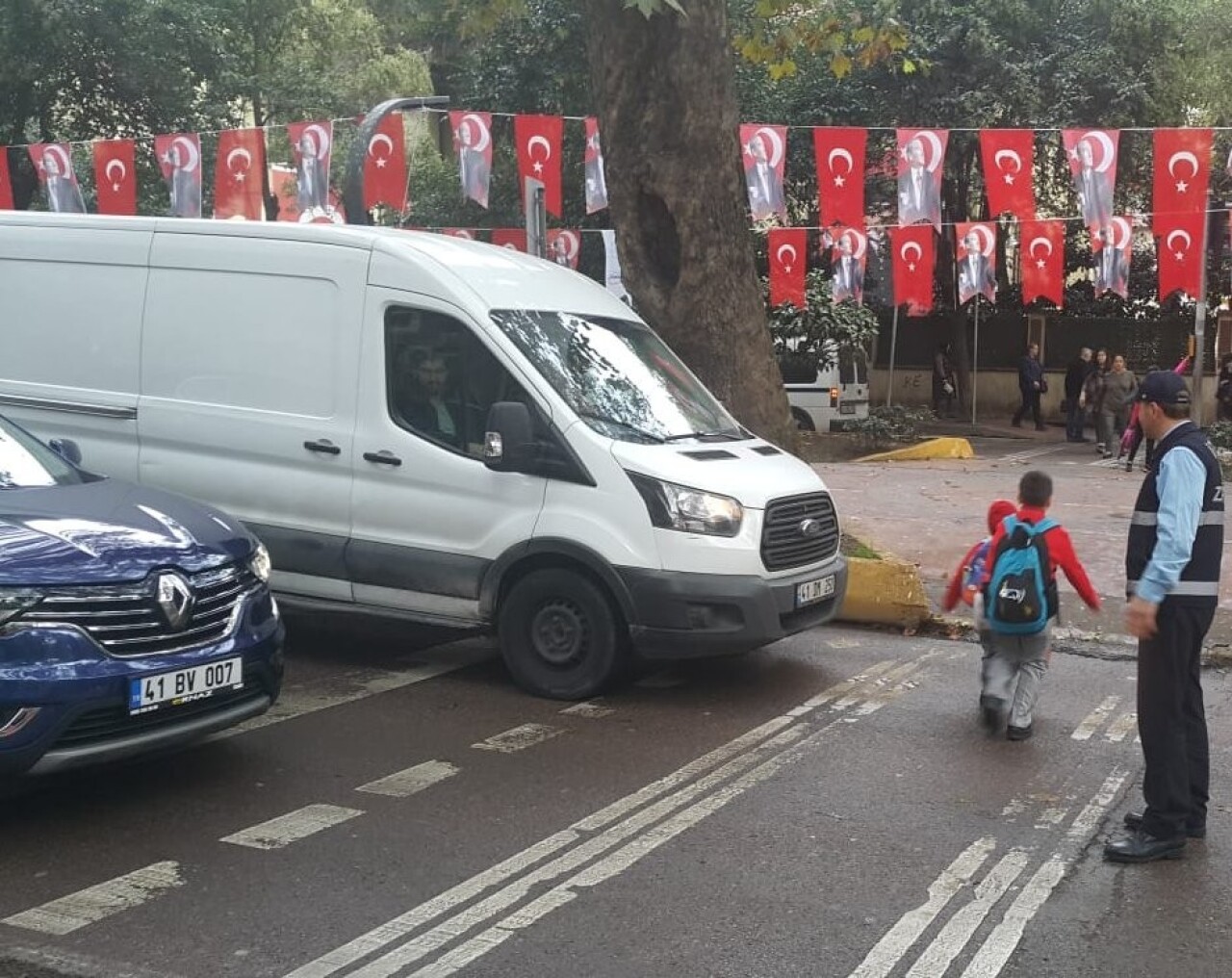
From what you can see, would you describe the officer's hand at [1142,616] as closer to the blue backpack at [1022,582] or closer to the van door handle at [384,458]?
the blue backpack at [1022,582]

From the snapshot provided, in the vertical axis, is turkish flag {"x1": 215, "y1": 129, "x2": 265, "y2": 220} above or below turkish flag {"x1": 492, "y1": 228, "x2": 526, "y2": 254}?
above

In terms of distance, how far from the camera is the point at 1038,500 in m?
6.51

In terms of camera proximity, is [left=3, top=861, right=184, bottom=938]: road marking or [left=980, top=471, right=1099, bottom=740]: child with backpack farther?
[left=980, top=471, right=1099, bottom=740]: child with backpack

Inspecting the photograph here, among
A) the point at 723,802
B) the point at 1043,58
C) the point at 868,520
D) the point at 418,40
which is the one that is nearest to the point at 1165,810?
the point at 723,802

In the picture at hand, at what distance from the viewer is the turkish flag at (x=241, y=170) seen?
20.2m

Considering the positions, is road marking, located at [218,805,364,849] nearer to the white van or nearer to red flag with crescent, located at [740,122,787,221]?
the white van

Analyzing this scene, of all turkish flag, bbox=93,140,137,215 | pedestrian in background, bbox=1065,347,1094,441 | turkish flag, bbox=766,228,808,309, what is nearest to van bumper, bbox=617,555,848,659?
turkish flag, bbox=766,228,808,309

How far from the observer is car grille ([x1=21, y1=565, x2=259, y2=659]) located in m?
4.88

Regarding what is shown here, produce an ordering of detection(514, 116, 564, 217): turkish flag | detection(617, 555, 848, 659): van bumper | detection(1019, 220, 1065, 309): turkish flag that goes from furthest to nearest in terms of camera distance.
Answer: detection(1019, 220, 1065, 309): turkish flag → detection(514, 116, 564, 217): turkish flag → detection(617, 555, 848, 659): van bumper

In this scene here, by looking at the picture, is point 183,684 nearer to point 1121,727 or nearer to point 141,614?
point 141,614

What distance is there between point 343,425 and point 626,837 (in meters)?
3.20

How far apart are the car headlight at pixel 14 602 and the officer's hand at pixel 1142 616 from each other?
12.0ft

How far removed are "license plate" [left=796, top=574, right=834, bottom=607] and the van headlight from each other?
513 mm

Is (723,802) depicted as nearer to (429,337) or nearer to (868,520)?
(429,337)
